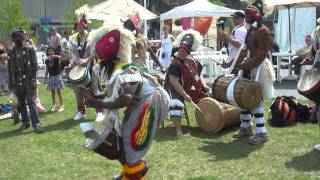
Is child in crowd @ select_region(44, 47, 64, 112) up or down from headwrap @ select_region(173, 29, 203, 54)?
down

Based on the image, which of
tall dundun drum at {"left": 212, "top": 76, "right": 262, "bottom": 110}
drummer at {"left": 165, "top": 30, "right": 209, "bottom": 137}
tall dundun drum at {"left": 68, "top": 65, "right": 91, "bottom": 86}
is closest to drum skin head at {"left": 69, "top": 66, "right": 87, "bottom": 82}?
tall dundun drum at {"left": 68, "top": 65, "right": 91, "bottom": 86}

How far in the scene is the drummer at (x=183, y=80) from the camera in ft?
23.0

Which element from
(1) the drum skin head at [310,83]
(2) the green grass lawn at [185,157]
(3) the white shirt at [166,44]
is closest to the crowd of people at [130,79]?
(2) the green grass lawn at [185,157]

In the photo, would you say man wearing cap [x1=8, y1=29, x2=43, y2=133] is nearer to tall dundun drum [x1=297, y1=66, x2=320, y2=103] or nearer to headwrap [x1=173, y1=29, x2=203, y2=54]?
headwrap [x1=173, y1=29, x2=203, y2=54]

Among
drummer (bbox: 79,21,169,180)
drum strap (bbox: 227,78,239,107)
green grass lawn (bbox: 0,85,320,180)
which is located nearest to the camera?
drummer (bbox: 79,21,169,180)

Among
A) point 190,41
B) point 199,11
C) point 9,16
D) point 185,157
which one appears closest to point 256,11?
point 190,41

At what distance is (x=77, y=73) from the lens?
7.77 metres

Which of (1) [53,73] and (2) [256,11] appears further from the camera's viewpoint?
(1) [53,73]

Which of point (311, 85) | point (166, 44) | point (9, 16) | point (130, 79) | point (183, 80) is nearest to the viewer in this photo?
point (130, 79)

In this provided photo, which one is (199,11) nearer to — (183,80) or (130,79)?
(183,80)

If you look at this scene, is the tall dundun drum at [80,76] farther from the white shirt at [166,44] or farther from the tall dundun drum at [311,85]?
the white shirt at [166,44]

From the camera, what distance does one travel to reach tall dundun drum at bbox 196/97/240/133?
730 centimetres

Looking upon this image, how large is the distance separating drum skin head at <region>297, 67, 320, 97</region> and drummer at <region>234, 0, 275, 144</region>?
2.25 feet

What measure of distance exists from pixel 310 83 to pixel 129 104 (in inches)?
107
